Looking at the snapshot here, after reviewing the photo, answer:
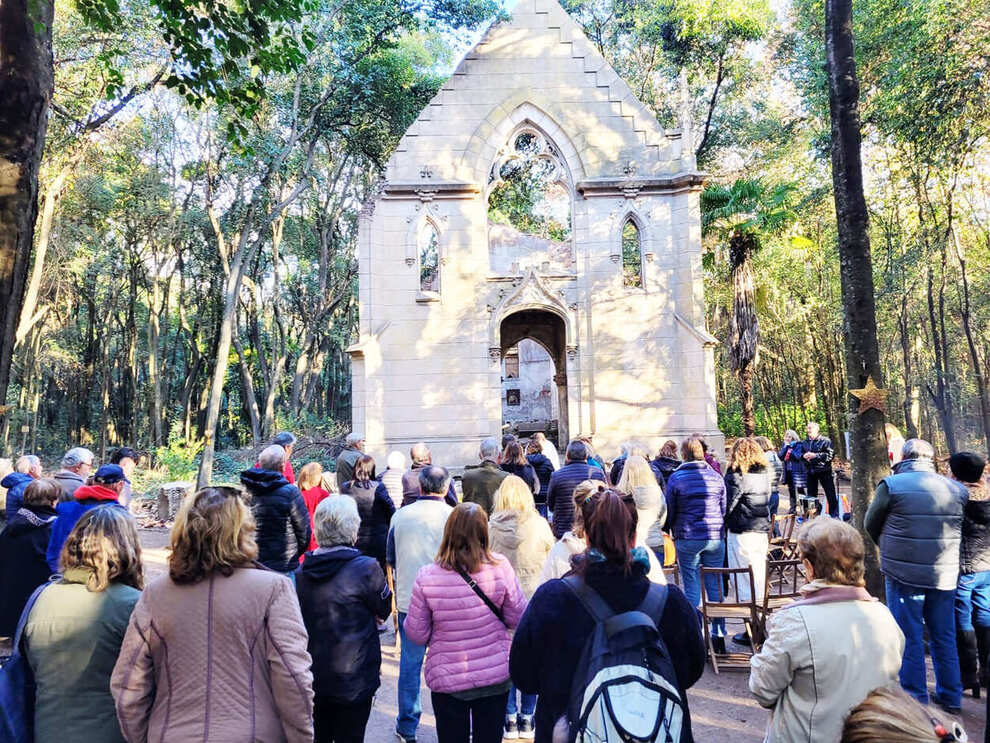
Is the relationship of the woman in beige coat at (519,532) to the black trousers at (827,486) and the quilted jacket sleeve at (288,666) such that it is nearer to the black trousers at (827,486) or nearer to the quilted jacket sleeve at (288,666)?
the quilted jacket sleeve at (288,666)

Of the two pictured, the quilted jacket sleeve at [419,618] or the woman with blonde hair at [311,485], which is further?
the woman with blonde hair at [311,485]

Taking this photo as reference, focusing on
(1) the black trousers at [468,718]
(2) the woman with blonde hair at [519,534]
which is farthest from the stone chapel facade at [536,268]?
(1) the black trousers at [468,718]

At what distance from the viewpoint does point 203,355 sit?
31.0m

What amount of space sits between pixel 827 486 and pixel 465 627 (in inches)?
390

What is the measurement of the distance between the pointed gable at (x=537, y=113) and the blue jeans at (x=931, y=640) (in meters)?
12.3

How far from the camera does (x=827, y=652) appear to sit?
2.50 metres

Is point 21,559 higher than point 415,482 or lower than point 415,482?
lower

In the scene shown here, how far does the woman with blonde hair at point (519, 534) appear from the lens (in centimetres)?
433

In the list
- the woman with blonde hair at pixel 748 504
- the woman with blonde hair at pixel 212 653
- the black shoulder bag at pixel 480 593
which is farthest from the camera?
the woman with blonde hair at pixel 748 504

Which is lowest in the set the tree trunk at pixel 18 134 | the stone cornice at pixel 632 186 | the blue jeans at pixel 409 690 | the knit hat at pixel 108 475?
the blue jeans at pixel 409 690

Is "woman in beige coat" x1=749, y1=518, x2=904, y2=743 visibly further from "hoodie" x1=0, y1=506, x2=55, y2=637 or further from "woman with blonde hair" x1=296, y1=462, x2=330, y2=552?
"hoodie" x1=0, y1=506, x2=55, y2=637

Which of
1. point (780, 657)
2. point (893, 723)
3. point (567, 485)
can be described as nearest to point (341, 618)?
point (780, 657)

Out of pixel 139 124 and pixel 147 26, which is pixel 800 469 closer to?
pixel 147 26

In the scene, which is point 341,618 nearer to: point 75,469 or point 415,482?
point 415,482
